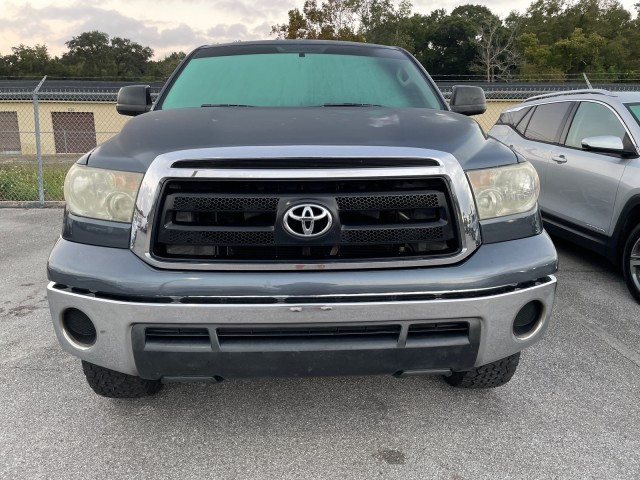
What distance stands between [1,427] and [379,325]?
192 cm

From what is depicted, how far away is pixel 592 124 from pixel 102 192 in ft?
15.2

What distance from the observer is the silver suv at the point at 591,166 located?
446 centimetres

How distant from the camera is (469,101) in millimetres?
3664

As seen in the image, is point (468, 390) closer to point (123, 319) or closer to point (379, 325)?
point (379, 325)

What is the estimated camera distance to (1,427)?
2.55 m

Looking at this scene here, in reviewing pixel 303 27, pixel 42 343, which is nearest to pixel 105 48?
pixel 303 27

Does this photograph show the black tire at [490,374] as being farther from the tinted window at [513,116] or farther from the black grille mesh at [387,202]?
the tinted window at [513,116]

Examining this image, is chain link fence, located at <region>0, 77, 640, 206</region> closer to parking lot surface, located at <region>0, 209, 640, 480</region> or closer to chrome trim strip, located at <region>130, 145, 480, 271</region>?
parking lot surface, located at <region>0, 209, 640, 480</region>

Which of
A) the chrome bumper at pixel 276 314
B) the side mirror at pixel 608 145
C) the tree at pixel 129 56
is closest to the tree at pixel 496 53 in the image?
the side mirror at pixel 608 145

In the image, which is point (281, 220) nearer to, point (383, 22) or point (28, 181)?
point (28, 181)

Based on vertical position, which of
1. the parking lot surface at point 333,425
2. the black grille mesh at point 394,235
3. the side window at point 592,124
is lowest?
the parking lot surface at point 333,425

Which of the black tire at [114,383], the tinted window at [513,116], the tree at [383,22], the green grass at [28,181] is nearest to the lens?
the black tire at [114,383]

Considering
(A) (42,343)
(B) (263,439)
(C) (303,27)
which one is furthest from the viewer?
(C) (303,27)

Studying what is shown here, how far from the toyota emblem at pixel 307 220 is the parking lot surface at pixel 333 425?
1.02 meters
